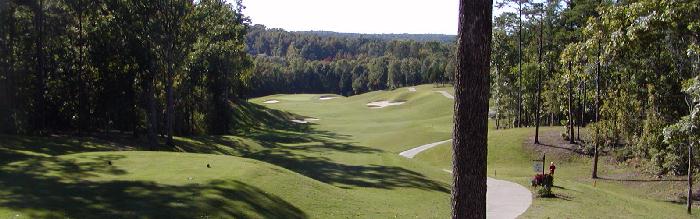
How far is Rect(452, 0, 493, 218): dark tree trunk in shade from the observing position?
7730 millimetres

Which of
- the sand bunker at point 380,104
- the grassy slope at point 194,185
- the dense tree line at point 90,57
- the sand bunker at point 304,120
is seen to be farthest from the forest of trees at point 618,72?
the sand bunker at point 380,104

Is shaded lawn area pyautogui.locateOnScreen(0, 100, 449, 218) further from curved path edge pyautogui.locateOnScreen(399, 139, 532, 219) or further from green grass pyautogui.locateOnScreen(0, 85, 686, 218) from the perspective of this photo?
curved path edge pyautogui.locateOnScreen(399, 139, 532, 219)

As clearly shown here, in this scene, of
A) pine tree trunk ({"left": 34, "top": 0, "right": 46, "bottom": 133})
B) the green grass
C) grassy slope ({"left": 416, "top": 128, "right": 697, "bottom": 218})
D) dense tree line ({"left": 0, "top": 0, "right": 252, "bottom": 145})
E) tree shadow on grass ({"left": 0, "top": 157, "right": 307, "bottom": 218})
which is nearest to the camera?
tree shadow on grass ({"left": 0, "top": 157, "right": 307, "bottom": 218})

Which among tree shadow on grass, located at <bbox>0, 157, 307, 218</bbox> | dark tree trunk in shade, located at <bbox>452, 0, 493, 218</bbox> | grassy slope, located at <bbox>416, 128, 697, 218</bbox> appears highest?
dark tree trunk in shade, located at <bbox>452, 0, 493, 218</bbox>

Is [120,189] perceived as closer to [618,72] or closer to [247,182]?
[247,182]

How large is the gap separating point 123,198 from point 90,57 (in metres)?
28.8

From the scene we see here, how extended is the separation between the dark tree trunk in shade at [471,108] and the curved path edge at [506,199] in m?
14.7

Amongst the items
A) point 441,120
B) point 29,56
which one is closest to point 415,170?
point 29,56

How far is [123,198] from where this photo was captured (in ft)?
51.0

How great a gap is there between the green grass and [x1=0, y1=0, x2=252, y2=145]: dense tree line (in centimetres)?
325

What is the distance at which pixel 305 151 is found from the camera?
4316 cm

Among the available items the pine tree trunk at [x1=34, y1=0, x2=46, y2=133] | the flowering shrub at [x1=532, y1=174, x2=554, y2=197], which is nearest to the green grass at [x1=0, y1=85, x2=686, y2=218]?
the flowering shrub at [x1=532, y1=174, x2=554, y2=197]

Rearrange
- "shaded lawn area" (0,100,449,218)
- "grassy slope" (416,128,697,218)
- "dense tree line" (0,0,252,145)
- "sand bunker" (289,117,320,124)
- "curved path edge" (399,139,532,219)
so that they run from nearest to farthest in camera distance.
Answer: "shaded lawn area" (0,100,449,218), "curved path edge" (399,139,532,219), "grassy slope" (416,128,697,218), "dense tree line" (0,0,252,145), "sand bunker" (289,117,320,124)

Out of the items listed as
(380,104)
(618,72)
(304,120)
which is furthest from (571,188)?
(380,104)
